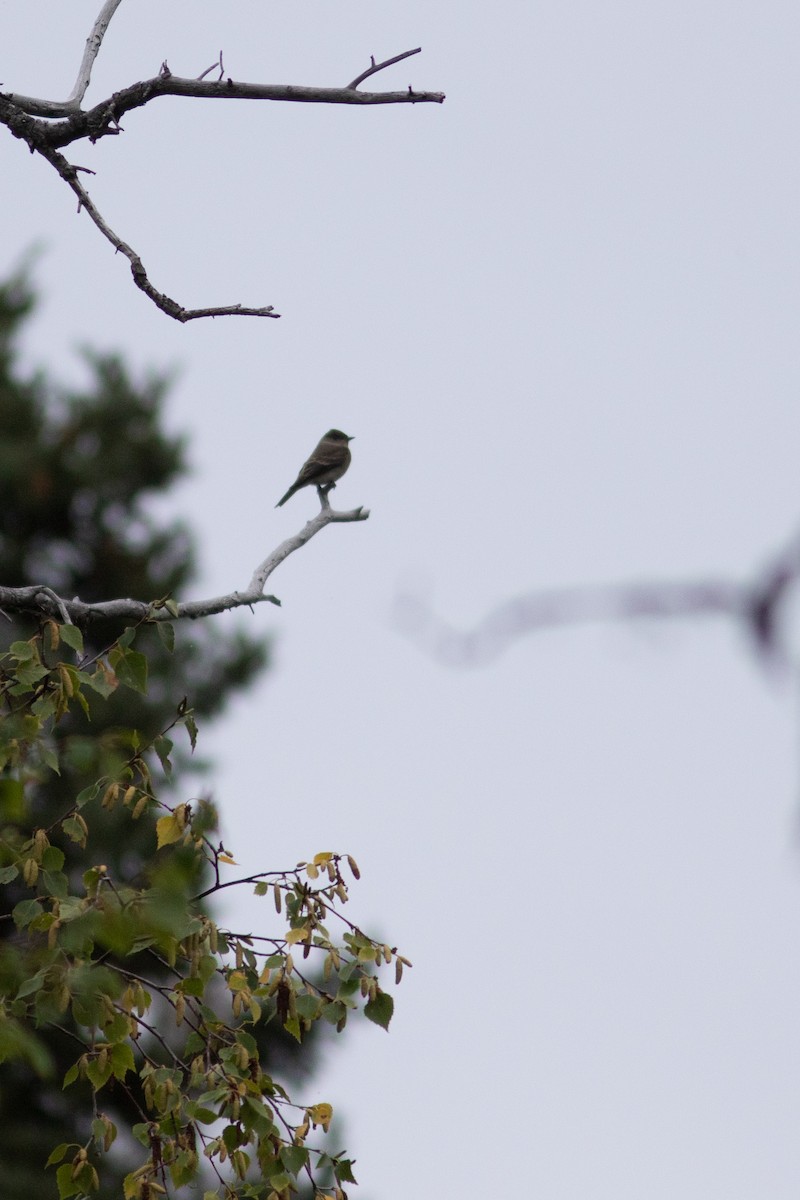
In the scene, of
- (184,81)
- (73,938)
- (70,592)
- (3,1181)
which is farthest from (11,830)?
(70,592)

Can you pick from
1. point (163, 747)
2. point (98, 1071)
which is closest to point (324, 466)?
point (163, 747)

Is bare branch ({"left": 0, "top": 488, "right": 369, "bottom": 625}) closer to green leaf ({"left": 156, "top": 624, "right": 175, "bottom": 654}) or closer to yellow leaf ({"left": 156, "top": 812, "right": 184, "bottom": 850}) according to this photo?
Answer: green leaf ({"left": 156, "top": 624, "right": 175, "bottom": 654})

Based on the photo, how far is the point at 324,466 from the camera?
9148mm

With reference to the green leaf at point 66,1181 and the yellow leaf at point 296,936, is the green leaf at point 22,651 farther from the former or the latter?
the green leaf at point 66,1181

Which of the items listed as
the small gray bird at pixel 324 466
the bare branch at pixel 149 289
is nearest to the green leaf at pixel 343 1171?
the bare branch at pixel 149 289

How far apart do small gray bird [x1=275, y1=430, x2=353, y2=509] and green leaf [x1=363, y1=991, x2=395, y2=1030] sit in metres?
5.54

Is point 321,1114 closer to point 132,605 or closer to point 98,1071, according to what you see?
point 98,1071

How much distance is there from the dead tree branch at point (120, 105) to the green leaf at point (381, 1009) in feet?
6.09

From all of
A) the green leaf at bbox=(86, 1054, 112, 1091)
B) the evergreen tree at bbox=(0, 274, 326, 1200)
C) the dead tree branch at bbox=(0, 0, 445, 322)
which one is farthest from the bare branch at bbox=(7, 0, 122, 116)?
the evergreen tree at bbox=(0, 274, 326, 1200)

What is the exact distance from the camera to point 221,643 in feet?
50.3

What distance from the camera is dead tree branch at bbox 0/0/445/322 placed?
4.16 metres

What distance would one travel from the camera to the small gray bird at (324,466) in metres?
9.10

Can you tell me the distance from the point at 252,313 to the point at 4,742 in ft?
4.56

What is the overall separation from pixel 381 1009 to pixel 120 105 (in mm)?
2671
